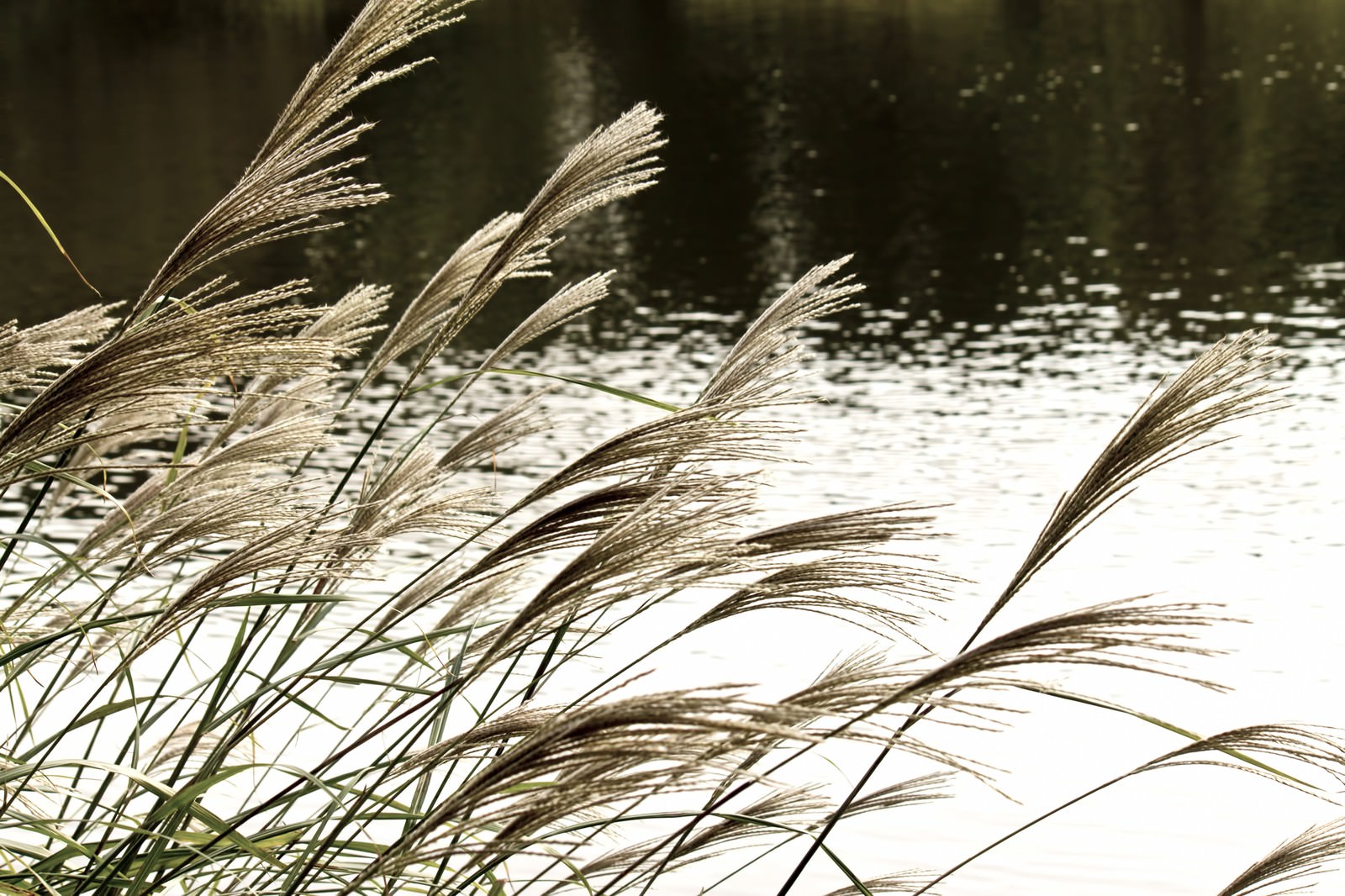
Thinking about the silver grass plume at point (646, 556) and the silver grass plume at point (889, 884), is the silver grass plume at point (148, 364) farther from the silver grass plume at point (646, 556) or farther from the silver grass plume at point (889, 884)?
the silver grass plume at point (889, 884)

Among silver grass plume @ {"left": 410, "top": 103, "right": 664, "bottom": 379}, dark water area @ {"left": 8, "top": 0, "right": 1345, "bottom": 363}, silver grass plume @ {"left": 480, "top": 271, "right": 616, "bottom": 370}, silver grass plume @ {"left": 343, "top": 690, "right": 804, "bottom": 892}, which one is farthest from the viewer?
dark water area @ {"left": 8, "top": 0, "right": 1345, "bottom": 363}

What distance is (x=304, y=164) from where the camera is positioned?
245 centimetres

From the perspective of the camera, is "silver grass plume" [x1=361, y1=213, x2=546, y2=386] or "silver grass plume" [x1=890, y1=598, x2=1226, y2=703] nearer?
"silver grass plume" [x1=890, y1=598, x2=1226, y2=703]

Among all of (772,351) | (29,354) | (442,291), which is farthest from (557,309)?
(29,354)

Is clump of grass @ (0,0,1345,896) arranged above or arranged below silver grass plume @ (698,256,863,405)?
below

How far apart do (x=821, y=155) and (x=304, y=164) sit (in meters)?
33.2

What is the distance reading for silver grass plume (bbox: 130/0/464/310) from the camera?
8.02 feet

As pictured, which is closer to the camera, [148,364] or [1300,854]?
[148,364]

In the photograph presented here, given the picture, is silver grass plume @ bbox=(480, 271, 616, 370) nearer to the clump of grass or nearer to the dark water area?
the clump of grass

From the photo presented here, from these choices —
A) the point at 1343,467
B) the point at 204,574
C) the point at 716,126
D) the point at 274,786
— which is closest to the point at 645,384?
the point at 1343,467

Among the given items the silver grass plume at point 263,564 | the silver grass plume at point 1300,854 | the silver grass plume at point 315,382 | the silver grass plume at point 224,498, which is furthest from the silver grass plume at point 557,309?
the silver grass plume at point 1300,854

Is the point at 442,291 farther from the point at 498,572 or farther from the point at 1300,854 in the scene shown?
the point at 1300,854

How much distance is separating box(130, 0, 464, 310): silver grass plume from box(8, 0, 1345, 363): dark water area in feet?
54.4

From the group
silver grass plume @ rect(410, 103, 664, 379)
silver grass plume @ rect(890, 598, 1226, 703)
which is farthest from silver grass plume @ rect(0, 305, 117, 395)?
silver grass plume @ rect(890, 598, 1226, 703)
